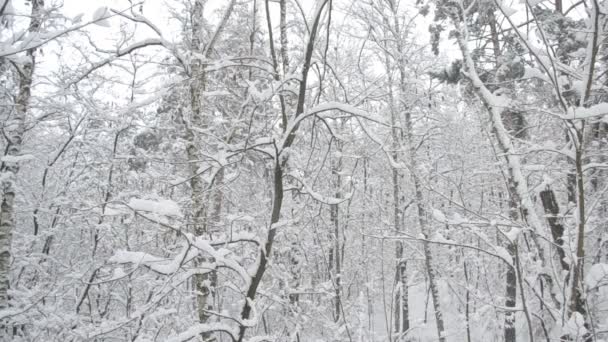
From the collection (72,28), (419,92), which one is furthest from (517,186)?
(419,92)

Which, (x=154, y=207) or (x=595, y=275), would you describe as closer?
(x=154, y=207)

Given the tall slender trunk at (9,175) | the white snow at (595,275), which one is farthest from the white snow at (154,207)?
the tall slender trunk at (9,175)

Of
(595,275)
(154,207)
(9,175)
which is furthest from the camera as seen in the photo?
(9,175)

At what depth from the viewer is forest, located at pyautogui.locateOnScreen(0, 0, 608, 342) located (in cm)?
226

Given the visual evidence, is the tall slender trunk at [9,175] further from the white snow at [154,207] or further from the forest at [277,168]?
the white snow at [154,207]

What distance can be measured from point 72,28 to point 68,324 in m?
6.83

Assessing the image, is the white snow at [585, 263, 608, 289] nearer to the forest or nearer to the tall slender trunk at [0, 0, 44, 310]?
the forest

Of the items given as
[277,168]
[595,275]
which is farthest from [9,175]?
[595,275]

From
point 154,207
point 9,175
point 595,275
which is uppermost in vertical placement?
point 9,175

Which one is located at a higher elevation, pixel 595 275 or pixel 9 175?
pixel 9 175

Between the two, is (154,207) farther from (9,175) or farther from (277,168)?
(9,175)

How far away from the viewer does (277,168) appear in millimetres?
2490

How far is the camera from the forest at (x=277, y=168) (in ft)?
7.41

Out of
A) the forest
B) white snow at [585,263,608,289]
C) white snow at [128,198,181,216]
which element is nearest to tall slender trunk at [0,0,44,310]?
the forest
